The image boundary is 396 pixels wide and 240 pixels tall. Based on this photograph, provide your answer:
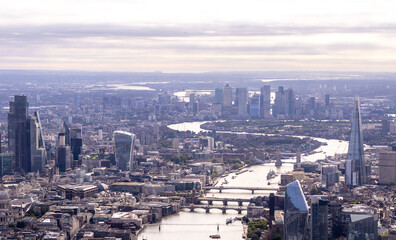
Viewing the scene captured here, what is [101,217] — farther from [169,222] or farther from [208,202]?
[208,202]

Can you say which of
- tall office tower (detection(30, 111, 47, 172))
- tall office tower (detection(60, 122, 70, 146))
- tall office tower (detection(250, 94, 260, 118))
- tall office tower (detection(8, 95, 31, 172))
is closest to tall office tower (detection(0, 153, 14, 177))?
tall office tower (detection(8, 95, 31, 172))

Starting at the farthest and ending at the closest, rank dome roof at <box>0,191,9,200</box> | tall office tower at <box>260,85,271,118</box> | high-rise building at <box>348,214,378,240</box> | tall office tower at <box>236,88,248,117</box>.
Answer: tall office tower at <box>236,88,248,117</box>, tall office tower at <box>260,85,271,118</box>, dome roof at <box>0,191,9,200</box>, high-rise building at <box>348,214,378,240</box>

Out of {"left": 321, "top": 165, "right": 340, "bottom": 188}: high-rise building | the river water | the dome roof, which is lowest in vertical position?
the river water

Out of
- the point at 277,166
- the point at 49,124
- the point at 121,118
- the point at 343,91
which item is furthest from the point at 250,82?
the point at 277,166

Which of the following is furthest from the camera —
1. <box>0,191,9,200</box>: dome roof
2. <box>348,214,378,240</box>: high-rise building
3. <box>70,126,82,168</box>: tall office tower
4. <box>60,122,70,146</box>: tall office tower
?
<box>60,122,70,146</box>: tall office tower

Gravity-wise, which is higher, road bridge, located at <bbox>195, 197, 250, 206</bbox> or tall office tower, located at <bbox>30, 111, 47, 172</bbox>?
tall office tower, located at <bbox>30, 111, 47, 172</bbox>

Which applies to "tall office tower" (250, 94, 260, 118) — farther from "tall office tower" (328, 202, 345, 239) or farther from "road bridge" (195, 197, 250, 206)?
"tall office tower" (328, 202, 345, 239)
